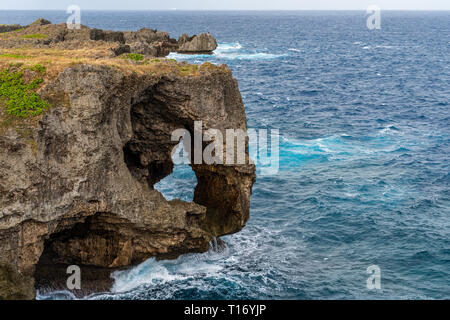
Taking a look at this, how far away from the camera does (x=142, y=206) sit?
1150 inches

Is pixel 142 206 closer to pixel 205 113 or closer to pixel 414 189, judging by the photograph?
pixel 205 113

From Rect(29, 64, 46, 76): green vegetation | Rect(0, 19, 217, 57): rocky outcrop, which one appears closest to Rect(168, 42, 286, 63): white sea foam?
Rect(0, 19, 217, 57): rocky outcrop

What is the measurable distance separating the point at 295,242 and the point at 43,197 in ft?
60.6

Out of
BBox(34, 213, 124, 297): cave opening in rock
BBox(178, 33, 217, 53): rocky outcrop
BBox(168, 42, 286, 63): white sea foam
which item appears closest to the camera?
BBox(34, 213, 124, 297): cave opening in rock

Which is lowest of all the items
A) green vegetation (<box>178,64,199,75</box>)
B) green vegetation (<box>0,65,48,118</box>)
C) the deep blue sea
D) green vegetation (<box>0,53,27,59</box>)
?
the deep blue sea

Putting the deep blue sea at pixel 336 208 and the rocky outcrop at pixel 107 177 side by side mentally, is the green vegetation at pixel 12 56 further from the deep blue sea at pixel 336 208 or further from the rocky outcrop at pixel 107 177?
the deep blue sea at pixel 336 208

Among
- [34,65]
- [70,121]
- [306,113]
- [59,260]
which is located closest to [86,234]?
[59,260]

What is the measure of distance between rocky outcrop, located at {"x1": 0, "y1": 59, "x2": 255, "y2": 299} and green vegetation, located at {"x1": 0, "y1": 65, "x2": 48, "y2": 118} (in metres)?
0.62

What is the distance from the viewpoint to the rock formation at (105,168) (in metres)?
25.7

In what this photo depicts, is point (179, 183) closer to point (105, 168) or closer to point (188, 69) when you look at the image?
point (188, 69)

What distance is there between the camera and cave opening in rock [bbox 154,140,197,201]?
4509 cm

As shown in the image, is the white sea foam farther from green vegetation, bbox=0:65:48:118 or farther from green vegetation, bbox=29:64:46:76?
green vegetation, bbox=0:65:48:118

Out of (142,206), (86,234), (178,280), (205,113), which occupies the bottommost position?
(178,280)

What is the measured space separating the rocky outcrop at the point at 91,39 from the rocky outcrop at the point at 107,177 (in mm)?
9269
